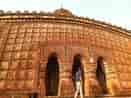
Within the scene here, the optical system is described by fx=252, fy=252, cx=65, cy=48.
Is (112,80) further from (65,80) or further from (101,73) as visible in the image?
(65,80)

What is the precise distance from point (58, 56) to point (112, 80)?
6636mm

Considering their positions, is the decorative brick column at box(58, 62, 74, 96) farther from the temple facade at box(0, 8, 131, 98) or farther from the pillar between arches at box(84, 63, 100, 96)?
the pillar between arches at box(84, 63, 100, 96)

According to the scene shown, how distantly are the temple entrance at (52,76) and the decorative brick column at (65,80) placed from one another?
105 centimetres

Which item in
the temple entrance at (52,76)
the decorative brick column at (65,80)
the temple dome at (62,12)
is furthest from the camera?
the temple dome at (62,12)

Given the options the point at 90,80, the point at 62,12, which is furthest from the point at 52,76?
the point at 62,12

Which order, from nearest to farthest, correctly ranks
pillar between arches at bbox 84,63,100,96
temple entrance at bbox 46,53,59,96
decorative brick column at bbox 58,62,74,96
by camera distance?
1. decorative brick column at bbox 58,62,74,96
2. pillar between arches at bbox 84,63,100,96
3. temple entrance at bbox 46,53,59,96

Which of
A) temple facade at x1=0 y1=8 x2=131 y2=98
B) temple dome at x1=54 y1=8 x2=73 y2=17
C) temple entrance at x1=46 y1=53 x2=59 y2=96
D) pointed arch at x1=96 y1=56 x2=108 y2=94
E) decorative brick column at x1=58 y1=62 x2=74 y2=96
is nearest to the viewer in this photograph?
decorative brick column at x1=58 y1=62 x2=74 y2=96

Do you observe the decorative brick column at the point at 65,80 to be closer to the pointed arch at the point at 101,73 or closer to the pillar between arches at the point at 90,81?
the pillar between arches at the point at 90,81

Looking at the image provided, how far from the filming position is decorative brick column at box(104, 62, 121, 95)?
2754 cm

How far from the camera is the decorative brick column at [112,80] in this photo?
27.5 metres

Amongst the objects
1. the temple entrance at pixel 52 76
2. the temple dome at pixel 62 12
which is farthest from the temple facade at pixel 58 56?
the temple dome at pixel 62 12

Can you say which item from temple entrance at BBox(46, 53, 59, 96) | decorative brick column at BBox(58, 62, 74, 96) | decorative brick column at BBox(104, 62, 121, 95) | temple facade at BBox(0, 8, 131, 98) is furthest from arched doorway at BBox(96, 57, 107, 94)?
temple entrance at BBox(46, 53, 59, 96)

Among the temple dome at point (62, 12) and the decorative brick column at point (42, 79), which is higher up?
the temple dome at point (62, 12)

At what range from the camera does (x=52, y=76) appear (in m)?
27.4
